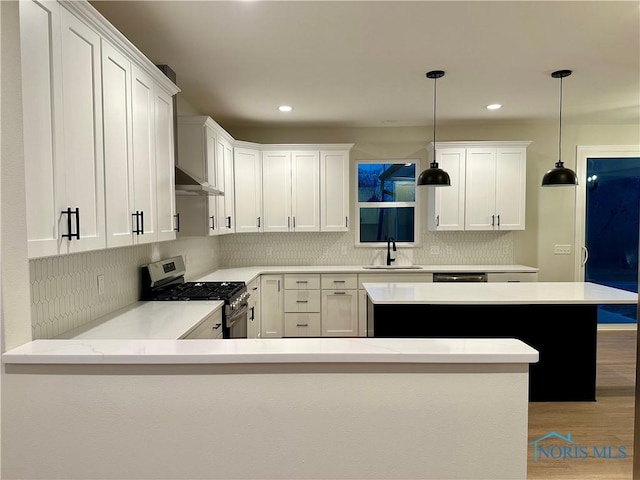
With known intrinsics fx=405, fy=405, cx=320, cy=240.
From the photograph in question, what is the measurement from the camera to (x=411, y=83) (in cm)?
367

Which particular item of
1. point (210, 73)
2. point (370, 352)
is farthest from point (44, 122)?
point (210, 73)

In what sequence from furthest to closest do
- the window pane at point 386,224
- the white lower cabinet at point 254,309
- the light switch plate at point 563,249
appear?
the window pane at point 386,224, the light switch plate at point 563,249, the white lower cabinet at point 254,309

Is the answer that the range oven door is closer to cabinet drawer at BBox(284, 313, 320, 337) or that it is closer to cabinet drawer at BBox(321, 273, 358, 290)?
cabinet drawer at BBox(284, 313, 320, 337)

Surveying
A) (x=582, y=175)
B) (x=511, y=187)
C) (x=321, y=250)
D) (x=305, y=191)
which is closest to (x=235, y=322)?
(x=305, y=191)

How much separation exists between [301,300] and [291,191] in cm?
140

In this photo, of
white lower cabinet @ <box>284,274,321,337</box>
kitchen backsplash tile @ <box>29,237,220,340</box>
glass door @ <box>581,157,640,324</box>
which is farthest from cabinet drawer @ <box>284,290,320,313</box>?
glass door @ <box>581,157,640,324</box>

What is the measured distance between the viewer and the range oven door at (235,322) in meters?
3.04

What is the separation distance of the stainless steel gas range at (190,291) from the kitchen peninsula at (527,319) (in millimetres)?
1089

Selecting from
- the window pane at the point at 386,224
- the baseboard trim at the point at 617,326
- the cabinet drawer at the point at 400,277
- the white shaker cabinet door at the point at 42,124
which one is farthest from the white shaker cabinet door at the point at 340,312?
the white shaker cabinet door at the point at 42,124

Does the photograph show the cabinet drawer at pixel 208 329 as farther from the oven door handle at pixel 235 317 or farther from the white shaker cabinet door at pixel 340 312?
the white shaker cabinet door at pixel 340 312

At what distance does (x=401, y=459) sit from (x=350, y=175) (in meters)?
4.48

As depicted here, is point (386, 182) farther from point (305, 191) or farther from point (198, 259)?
point (198, 259)

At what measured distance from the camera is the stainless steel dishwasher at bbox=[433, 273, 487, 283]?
4922 millimetres

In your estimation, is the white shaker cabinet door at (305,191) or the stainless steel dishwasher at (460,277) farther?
the white shaker cabinet door at (305,191)
